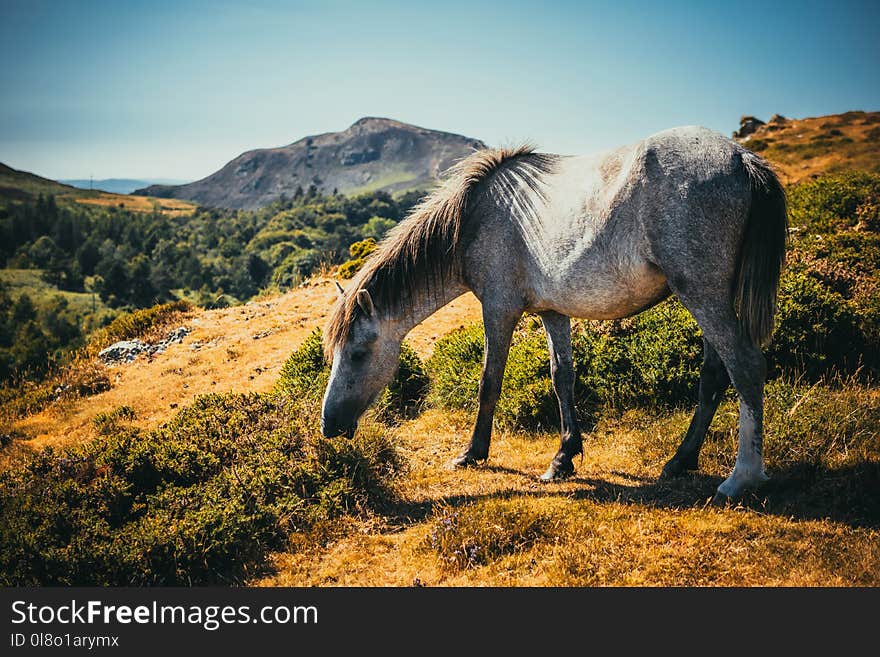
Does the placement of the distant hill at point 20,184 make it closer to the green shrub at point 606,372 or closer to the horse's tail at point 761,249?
the green shrub at point 606,372

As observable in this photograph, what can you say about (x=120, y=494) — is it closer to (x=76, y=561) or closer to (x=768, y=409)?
(x=76, y=561)

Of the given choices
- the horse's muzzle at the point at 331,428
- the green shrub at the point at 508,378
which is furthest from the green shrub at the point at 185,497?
the green shrub at the point at 508,378

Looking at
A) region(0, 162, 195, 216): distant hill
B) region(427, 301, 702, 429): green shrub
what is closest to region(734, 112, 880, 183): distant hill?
region(427, 301, 702, 429): green shrub

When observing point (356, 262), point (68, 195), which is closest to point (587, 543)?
point (356, 262)

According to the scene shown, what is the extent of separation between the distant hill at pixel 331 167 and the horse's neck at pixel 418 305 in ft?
503

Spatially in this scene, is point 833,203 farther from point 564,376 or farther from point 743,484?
point 743,484

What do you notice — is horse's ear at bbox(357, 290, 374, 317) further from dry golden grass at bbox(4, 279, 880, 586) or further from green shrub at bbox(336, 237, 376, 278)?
green shrub at bbox(336, 237, 376, 278)

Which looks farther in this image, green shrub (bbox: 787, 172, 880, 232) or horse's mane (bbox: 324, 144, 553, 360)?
green shrub (bbox: 787, 172, 880, 232)

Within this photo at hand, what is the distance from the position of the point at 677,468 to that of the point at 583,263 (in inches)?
79.0

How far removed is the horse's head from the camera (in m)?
5.16

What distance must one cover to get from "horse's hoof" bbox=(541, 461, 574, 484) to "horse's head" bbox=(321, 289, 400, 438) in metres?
1.85

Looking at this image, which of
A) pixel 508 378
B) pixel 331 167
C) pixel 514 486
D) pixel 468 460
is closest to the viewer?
pixel 514 486

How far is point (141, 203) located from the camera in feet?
471

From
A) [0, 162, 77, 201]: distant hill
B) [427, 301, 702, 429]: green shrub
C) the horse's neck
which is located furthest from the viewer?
[0, 162, 77, 201]: distant hill
